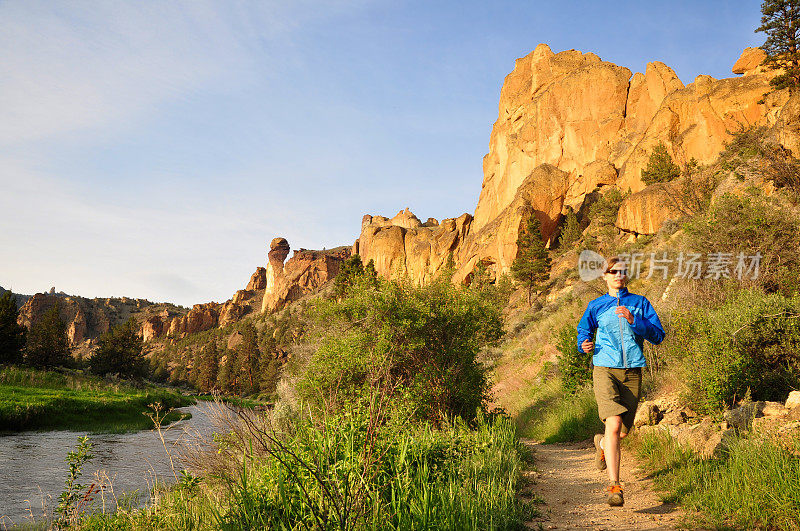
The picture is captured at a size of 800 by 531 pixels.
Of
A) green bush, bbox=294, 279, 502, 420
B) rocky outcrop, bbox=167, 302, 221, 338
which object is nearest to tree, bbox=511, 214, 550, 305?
green bush, bbox=294, 279, 502, 420

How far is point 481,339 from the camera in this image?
1031 cm

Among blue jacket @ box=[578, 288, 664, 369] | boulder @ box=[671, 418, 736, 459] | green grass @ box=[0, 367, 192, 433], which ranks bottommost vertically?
green grass @ box=[0, 367, 192, 433]

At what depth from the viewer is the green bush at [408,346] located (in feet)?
26.8

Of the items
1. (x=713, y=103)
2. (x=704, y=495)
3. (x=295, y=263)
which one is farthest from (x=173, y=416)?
(x=295, y=263)

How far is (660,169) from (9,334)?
2478 inches

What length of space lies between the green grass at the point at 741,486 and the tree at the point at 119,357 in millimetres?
64021

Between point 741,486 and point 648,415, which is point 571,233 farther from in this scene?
point 741,486

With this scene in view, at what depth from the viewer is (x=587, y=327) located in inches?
186

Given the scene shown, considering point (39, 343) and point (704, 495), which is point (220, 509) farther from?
point (39, 343)

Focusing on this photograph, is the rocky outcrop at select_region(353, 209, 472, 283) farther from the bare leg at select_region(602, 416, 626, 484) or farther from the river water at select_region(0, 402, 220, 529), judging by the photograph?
the bare leg at select_region(602, 416, 626, 484)

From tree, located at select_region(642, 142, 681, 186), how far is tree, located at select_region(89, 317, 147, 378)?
63.6 m

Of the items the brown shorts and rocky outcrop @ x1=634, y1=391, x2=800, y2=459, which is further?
rocky outcrop @ x1=634, y1=391, x2=800, y2=459

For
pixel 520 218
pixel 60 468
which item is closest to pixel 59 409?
pixel 60 468

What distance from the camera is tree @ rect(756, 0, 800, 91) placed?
34.2 m
